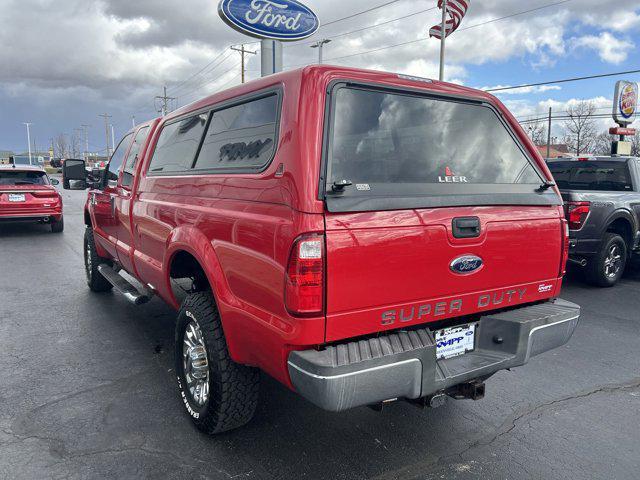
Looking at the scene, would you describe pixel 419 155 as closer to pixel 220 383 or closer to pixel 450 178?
pixel 450 178

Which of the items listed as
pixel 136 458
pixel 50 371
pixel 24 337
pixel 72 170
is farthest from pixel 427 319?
pixel 72 170

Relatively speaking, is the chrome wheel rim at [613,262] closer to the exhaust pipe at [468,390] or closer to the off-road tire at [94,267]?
the exhaust pipe at [468,390]

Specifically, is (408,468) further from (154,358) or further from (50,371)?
(50,371)

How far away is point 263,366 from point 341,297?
586 millimetres

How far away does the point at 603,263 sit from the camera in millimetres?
6547

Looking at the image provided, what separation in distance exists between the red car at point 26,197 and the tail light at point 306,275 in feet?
35.7

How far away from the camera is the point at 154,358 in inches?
163

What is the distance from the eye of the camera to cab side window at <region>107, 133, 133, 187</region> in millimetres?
5055

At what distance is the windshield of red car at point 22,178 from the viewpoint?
429 inches

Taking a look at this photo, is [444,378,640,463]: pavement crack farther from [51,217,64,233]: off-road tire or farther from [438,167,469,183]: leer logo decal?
[51,217,64,233]: off-road tire

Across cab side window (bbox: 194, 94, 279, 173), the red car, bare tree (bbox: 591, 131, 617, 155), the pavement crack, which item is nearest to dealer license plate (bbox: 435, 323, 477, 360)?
the pavement crack

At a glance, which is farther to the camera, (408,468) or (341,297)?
(408,468)

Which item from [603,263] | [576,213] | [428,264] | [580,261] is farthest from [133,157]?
[603,263]

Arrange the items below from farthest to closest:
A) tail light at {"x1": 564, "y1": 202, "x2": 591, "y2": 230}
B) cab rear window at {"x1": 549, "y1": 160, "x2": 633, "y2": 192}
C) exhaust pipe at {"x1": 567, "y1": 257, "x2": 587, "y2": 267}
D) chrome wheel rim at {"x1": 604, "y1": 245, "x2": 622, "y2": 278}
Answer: cab rear window at {"x1": 549, "y1": 160, "x2": 633, "y2": 192}
chrome wheel rim at {"x1": 604, "y1": 245, "x2": 622, "y2": 278}
exhaust pipe at {"x1": 567, "y1": 257, "x2": 587, "y2": 267}
tail light at {"x1": 564, "y1": 202, "x2": 591, "y2": 230}
